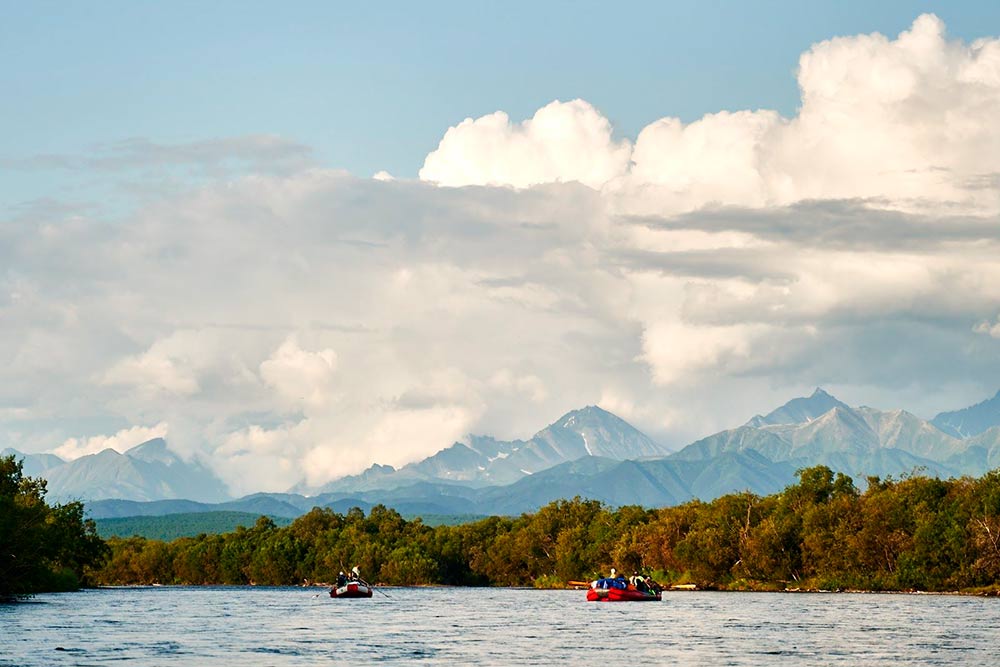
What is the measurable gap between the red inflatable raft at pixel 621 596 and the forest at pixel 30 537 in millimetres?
62357

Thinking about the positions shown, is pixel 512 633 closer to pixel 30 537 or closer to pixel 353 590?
pixel 30 537

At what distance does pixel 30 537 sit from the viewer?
135 m

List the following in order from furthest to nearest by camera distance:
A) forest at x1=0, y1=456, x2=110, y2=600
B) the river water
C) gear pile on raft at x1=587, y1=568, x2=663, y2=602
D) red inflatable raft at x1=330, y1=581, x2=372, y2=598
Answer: red inflatable raft at x1=330, y1=581, x2=372, y2=598, gear pile on raft at x1=587, y1=568, x2=663, y2=602, forest at x1=0, y1=456, x2=110, y2=600, the river water

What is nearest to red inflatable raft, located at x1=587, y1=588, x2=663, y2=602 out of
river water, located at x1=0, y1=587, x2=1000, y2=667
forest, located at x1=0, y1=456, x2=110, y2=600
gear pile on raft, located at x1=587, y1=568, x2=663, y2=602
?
gear pile on raft, located at x1=587, y1=568, x2=663, y2=602

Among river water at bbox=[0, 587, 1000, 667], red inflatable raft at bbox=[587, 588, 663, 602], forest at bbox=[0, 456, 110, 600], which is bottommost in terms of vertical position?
river water at bbox=[0, 587, 1000, 667]

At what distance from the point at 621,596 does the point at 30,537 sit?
66531mm

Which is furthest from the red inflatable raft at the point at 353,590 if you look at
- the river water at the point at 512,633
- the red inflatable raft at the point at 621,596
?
the red inflatable raft at the point at 621,596

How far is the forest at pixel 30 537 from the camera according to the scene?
132 metres

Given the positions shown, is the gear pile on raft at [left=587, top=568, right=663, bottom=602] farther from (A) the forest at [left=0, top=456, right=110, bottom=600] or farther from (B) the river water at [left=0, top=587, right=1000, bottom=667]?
(A) the forest at [left=0, top=456, right=110, bottom=600]

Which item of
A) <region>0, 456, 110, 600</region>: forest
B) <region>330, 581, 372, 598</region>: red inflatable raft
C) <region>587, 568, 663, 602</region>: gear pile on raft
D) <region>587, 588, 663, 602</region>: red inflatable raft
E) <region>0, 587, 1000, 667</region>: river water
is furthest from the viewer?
<region>330, 581, 372, 598</region>: red inflatable raft

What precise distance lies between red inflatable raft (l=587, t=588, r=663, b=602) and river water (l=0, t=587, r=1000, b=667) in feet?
19.2

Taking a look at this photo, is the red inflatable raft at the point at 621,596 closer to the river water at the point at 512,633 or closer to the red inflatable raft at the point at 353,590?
the river water at the point at 512,633

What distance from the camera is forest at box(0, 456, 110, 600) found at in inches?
5207

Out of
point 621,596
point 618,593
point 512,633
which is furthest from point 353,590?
point 512,633
